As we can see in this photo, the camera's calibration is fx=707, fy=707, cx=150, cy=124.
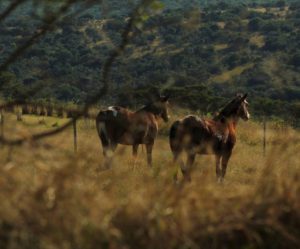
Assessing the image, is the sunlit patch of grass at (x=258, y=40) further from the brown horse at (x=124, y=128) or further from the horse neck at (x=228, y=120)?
the horse neck at (x=228, y=120)

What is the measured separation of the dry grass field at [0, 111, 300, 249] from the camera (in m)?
3.88

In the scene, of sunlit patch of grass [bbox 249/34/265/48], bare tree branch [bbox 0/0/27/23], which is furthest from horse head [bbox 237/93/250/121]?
sunlit patch of grass [bbox 249/34/265/48]

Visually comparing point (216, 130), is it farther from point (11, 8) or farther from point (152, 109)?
point (11, 8)

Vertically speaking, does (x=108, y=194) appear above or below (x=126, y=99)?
below

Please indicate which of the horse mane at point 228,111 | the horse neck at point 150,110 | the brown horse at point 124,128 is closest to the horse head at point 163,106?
the brown horse at point 124,128

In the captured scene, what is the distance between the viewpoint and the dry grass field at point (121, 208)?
388 cm

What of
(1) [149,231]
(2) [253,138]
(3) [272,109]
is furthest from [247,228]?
(3) [272,109]

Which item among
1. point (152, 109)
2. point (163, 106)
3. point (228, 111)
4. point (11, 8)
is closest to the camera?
point (11, 8)

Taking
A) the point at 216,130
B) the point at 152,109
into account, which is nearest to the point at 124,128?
the point at 152,109

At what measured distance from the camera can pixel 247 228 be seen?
4.31 metres

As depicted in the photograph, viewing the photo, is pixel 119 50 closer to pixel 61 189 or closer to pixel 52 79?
pixel 52 79

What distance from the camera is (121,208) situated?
13.9 feet

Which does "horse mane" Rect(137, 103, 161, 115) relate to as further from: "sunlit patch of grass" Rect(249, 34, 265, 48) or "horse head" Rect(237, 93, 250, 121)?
"sunlit patch of grass" Rect(249, 34, 265, 48)

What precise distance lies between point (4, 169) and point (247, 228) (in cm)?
151
